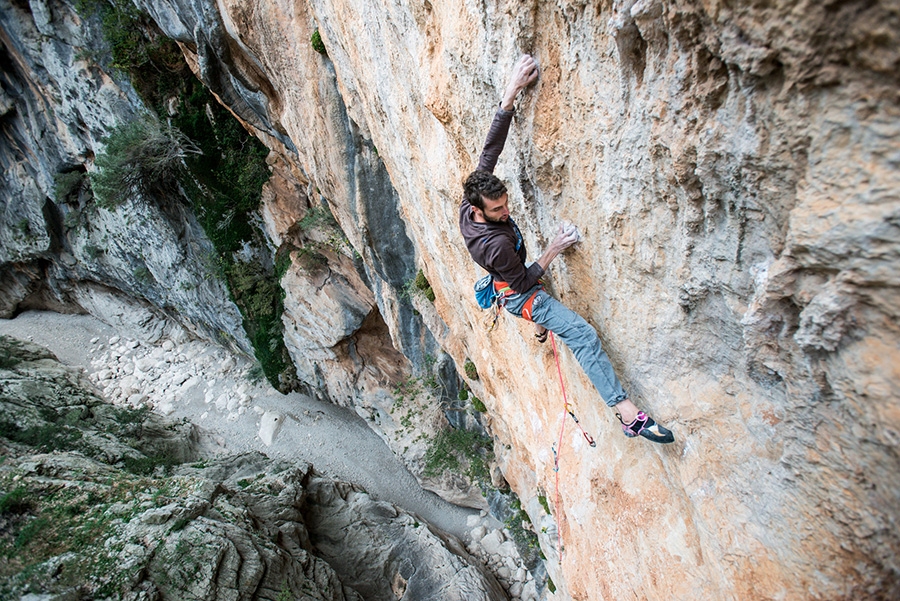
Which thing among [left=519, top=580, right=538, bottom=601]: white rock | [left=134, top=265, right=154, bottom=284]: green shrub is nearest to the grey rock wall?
[left=134, top=265, right=154, bottom=284]: green shrub

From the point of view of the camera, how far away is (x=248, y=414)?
14734mm

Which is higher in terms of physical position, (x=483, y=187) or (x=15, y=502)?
(x=483, y=187)

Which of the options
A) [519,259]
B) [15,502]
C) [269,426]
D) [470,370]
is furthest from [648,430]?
[269,426]

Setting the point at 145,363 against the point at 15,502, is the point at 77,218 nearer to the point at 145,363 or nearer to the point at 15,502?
the point at 145,363

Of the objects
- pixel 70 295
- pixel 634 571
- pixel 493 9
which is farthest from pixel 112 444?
pixel 493 9

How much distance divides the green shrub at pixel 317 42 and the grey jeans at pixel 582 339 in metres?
5.24

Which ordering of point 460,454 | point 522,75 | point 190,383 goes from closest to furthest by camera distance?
point 522,75 < point 460,454 < point 190,383

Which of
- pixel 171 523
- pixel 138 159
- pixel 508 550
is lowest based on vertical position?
pixel 508 550

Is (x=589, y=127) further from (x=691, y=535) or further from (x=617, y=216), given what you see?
(x=691, y=535)

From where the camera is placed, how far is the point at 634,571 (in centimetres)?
375

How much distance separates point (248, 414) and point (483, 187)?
14.0 meters

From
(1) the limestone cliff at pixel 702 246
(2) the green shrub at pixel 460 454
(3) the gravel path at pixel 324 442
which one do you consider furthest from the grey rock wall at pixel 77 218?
(1) the limestone cliff at pixel 702 246

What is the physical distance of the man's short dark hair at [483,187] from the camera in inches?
122

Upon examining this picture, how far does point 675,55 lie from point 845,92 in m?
0.76
